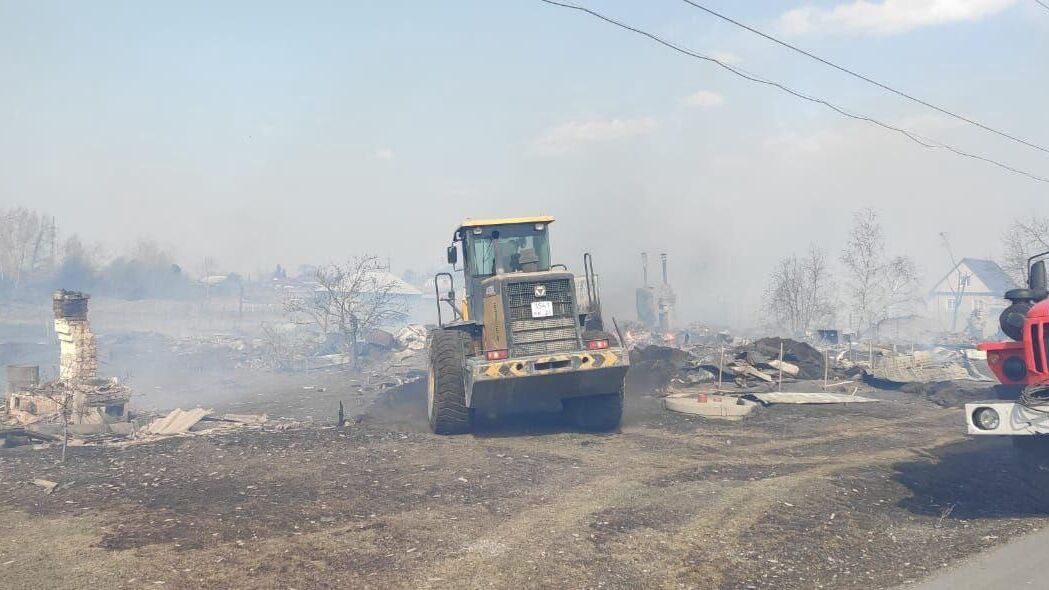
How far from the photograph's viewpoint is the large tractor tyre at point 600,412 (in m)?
11.6

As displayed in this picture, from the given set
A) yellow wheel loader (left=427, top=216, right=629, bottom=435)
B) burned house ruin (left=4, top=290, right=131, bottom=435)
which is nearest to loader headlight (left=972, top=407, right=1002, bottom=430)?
yellow wheel loader (left=427, top=216, right=629, bottom=435)

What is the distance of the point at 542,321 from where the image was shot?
11.1 metres

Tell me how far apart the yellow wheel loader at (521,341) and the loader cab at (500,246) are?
16 millimetres

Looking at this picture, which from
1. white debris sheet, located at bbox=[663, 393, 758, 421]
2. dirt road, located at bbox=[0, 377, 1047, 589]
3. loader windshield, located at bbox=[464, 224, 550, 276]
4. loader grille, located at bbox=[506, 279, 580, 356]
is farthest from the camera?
white debris sheet, located at bbox=[663, 393, 758, 421]

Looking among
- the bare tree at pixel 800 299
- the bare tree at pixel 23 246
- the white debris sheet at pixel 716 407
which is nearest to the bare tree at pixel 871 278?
the bare tree at pixel 800 299

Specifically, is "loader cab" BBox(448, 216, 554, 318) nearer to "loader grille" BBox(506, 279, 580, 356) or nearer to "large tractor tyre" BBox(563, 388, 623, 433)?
"loader grille" BBox(506, 279, 580, 356)

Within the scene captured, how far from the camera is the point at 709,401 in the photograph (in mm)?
13492

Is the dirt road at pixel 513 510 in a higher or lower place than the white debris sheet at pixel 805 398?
higher

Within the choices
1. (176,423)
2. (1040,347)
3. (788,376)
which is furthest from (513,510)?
(788,376)

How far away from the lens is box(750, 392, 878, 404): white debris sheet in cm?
1463

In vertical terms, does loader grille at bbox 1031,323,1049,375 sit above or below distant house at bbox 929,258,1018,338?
above

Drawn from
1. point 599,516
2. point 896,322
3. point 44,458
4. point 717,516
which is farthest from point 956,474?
point 896,322

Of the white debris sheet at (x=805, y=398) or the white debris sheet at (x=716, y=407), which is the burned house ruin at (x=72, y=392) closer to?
the white debris sheet at (x=716, y=407)

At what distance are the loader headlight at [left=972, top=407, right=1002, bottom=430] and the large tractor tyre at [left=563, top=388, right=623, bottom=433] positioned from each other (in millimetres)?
5429
